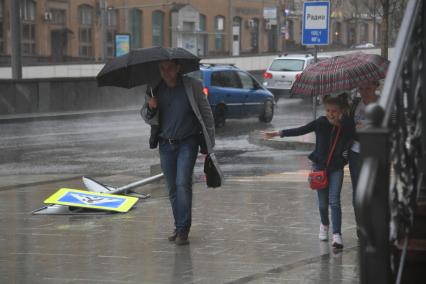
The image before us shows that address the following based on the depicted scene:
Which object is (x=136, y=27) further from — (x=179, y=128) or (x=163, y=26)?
(x=179, y=128)

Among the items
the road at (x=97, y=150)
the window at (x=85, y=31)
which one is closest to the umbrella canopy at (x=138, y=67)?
the road at (x=97, y=150)

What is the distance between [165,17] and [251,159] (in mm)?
46963

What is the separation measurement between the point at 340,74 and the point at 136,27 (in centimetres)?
5378

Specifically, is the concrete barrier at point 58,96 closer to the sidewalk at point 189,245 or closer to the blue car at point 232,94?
the blue car at point 232,94

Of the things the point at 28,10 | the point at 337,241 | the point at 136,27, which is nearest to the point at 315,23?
the point at 337,241

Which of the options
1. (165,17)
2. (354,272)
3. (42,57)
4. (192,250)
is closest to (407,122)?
Answer: (354,272)

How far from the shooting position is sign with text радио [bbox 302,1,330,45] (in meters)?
18.5

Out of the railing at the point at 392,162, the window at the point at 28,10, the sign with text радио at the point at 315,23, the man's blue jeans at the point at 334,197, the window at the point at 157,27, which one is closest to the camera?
the railing at the point at 392,162

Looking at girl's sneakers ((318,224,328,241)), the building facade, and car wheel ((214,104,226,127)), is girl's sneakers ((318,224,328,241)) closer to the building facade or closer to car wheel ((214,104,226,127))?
car wheel ((214,104,226,127))

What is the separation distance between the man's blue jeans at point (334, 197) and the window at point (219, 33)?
58515 millimetres

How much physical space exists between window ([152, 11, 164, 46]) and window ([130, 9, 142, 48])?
1221 millimetres

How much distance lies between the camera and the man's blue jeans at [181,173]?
786 cm

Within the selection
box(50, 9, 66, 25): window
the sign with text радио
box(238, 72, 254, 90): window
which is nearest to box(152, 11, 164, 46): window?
box(50, 9, 66, 25): window

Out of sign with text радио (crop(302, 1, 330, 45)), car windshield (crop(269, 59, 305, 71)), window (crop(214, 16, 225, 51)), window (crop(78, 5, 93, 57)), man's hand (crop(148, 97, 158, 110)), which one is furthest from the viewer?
window (crop(214, 16, 225, 51))
